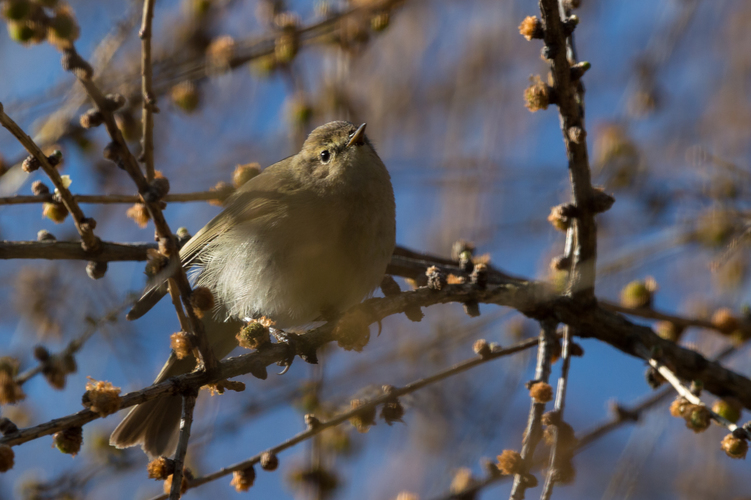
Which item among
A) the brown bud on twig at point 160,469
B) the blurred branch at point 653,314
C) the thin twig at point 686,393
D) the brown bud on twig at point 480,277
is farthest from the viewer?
the blurred branch at point 653,314

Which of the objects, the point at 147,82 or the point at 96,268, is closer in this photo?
the point at 147,82

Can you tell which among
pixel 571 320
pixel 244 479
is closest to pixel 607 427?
pixel 571 320

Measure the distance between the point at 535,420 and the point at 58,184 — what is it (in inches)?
87.3

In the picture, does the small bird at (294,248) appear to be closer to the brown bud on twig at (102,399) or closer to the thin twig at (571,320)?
the thin twig at (571,320)

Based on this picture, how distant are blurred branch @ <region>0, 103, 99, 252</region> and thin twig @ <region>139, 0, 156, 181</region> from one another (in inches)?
13.4

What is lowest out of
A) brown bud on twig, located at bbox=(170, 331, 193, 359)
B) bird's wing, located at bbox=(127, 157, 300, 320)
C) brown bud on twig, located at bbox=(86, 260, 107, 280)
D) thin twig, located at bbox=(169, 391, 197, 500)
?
thin twig, located at bbox=(169, 391, 197, 500)

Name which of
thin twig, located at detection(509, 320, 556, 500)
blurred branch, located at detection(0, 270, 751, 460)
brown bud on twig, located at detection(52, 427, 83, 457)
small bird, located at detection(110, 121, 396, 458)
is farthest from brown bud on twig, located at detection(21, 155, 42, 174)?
thin twig, located at detection(509, 320, 556, 500)

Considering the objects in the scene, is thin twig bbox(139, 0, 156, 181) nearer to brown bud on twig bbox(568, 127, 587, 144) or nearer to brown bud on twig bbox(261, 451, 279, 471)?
brown bud on twig bbox(261, 451, 279, 471)

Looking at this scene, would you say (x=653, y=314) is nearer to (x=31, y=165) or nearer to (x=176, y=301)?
(x=176, y=301)

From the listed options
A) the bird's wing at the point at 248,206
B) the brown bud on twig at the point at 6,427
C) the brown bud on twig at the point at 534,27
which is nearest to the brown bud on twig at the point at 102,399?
the brown bud on twig at the point at 6,427

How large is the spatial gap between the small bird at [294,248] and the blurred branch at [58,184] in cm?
42

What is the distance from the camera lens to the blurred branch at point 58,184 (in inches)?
87.0

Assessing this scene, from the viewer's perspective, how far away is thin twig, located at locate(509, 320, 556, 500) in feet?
9.19

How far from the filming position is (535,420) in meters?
3.01
